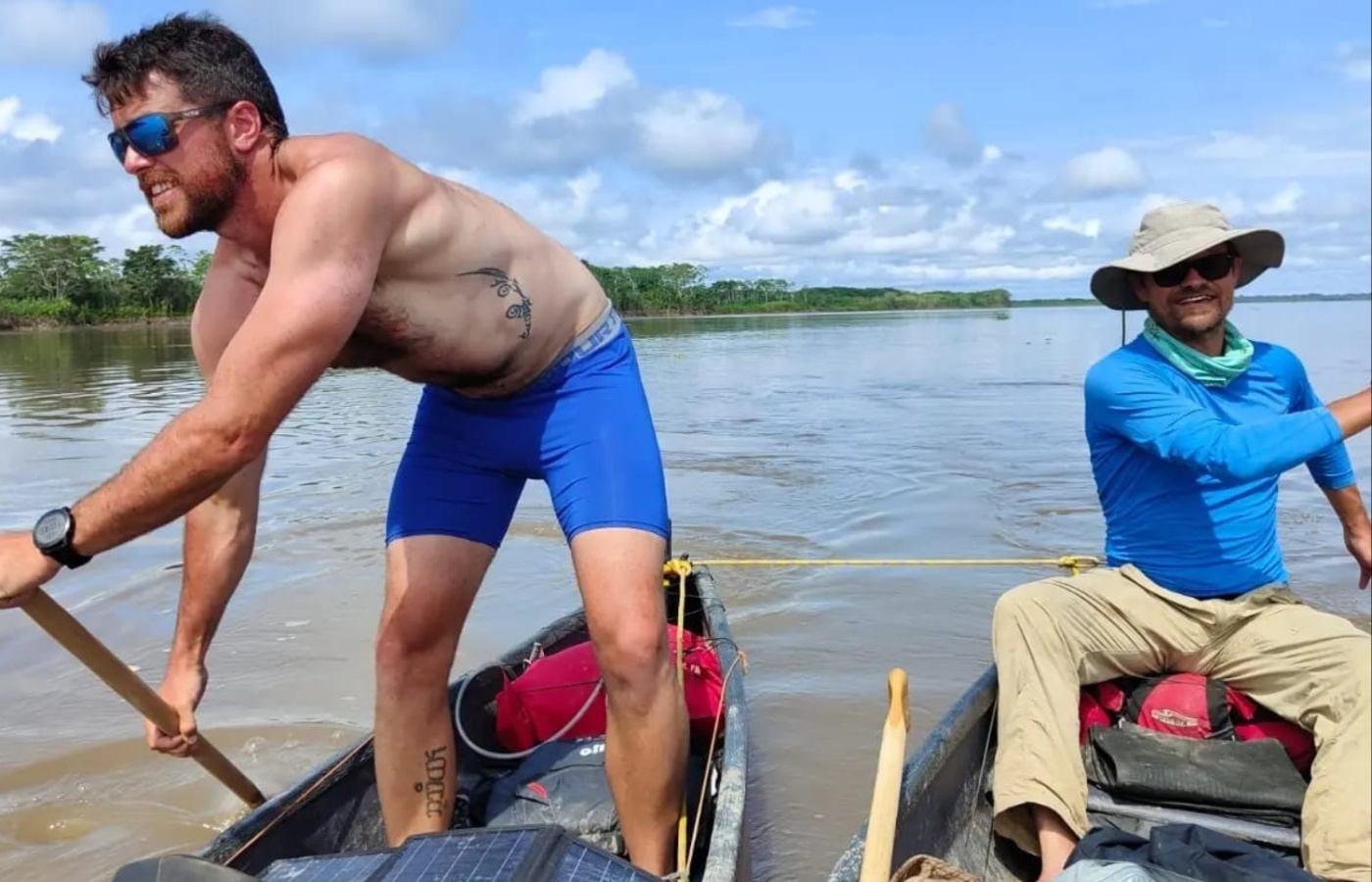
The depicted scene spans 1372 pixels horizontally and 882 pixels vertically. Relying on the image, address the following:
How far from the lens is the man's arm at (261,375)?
7.32 ft

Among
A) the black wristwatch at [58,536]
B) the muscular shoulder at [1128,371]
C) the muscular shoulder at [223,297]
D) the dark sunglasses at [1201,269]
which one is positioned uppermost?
the dark sunglasses at [1201,269]

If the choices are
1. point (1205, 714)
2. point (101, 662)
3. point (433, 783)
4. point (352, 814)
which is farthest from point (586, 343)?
point (1205, 714)

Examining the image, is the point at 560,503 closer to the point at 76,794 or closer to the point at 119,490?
the point at 119,490

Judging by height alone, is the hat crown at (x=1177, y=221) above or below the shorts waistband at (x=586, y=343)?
above

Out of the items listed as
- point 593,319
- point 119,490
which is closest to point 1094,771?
point 593,319

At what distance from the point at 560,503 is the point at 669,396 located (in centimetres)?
1908

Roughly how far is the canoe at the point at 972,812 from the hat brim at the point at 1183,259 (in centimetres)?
143

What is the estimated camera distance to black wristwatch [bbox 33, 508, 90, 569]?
225 centimetres

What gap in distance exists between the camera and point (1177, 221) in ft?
11.7

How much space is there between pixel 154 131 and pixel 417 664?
1640 mm

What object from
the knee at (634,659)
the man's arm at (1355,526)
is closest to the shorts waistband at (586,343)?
the knee at (634,659)

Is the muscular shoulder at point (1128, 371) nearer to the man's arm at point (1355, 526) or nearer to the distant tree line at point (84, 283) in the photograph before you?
the man's arm at point (1355, 526)

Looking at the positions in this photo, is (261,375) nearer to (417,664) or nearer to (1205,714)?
(417,664)

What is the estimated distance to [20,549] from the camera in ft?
7.55
